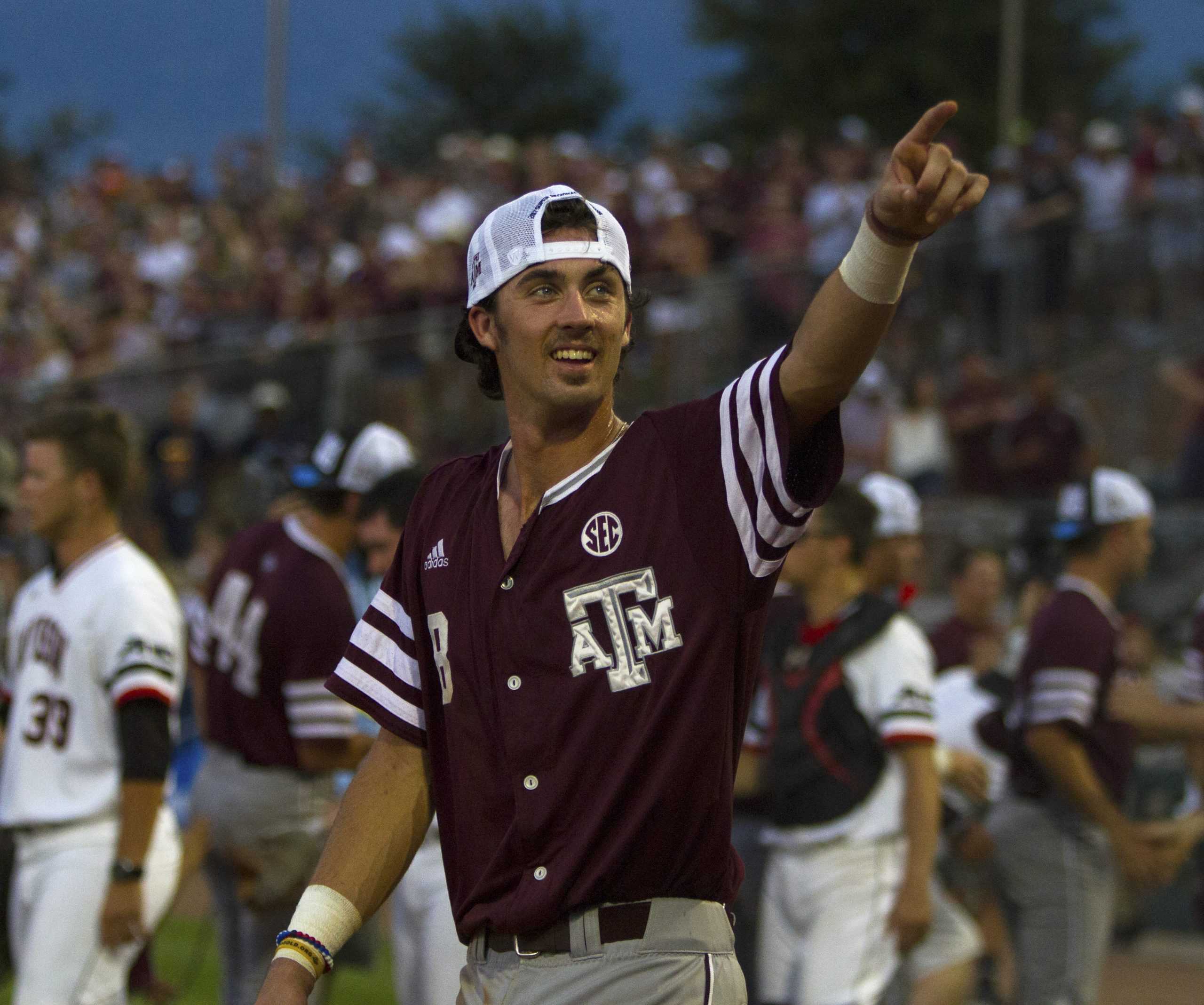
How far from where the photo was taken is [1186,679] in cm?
679

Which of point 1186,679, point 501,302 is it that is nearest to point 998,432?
point 1186,679

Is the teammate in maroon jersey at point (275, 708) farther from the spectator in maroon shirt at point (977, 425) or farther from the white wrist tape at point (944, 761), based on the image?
the spectator in maroon shirt at point (977, 425)

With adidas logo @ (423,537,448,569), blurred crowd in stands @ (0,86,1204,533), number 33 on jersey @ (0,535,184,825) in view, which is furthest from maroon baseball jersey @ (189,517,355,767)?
blurred crowd in stands @ (0,86,1204,533)

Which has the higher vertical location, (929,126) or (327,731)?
(929,126)

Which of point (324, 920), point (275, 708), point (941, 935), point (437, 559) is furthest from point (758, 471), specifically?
point (941, 935)

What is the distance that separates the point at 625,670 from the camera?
3137mm

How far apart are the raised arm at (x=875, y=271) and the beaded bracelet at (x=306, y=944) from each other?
4.28 ft

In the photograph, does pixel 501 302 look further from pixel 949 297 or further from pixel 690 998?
pixel 949 297

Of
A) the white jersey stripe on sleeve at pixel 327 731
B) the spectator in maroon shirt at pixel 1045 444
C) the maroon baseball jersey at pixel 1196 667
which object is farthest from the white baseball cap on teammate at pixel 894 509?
the spectator in maroon shirt at pixel 1045 444

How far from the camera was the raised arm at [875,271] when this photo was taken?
106 inches

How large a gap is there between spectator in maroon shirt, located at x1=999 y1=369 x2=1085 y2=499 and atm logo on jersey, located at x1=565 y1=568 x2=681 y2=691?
1015 centimetres

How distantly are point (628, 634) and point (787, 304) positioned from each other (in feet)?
35.7

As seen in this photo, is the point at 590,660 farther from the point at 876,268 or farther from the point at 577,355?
the point at 876,268

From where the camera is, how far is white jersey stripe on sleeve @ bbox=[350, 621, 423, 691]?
3518 mm
